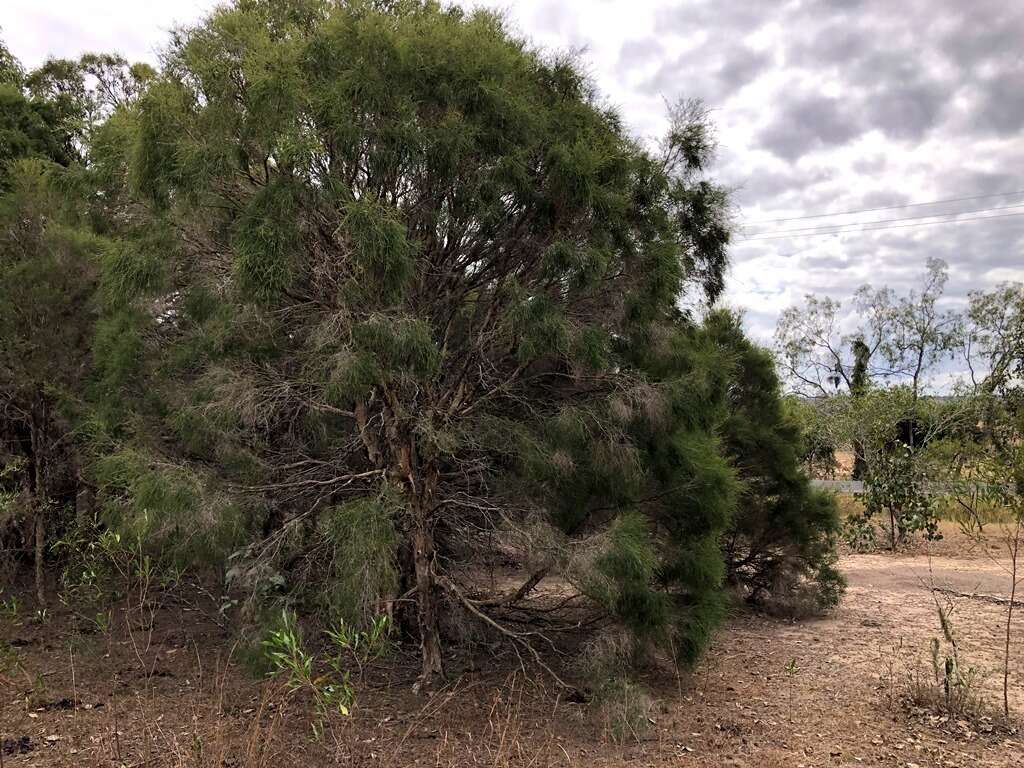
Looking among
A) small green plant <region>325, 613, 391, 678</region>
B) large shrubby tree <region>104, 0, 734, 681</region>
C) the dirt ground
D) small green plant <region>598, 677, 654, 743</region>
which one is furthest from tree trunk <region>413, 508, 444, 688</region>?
small green plant <region>598, 677, 654, 743</region>

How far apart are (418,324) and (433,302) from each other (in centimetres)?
87

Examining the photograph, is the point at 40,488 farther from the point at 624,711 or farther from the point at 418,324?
the point at 624,711

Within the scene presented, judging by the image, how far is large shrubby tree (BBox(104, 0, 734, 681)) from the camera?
4.21 m

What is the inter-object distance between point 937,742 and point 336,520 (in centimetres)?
374

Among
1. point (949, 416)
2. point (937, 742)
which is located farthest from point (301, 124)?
point (949, 416)

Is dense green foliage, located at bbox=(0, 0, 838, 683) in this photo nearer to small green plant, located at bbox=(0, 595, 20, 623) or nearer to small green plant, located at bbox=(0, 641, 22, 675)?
small green plant, located at bbox=(0, 641, 22, 675)

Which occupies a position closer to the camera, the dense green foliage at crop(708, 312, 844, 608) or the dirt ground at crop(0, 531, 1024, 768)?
the dirt ground at crop(0, 531, 1024, 768)

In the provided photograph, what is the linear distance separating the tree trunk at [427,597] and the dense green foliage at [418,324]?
3 centimetres

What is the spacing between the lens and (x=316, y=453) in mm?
5668

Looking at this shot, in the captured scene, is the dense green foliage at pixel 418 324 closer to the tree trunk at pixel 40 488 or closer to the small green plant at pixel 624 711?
the small green plant at pixel 624 711

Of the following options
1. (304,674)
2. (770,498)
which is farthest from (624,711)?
(770,498)

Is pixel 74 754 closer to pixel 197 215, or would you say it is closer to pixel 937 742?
pixel 197 215

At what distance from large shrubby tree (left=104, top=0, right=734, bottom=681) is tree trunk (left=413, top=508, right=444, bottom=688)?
0.02 meters

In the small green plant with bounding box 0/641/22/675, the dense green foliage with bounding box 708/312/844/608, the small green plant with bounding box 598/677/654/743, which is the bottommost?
the small green plant with bounding box 0/641/22/675
